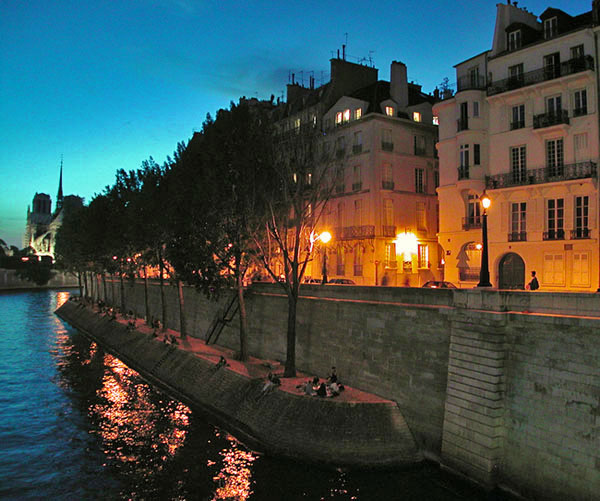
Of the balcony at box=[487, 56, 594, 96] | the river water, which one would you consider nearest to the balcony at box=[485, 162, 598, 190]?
the balcony at box=[487, 56, 594, 96]

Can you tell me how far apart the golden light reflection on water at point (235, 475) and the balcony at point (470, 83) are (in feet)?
94.6

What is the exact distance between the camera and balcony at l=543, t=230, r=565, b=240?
29706 millimetres

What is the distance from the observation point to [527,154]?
3147 cm

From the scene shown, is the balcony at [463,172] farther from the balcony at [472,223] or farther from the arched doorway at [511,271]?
the arched doorway at [511,271]

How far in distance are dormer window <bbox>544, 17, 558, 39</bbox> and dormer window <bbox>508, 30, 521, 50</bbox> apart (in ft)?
5.43

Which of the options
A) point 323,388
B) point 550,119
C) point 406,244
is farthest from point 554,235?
point 323,388

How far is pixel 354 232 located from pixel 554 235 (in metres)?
17.3

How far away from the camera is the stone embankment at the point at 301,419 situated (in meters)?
18.3

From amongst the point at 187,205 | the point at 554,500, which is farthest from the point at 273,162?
the point at 554,500

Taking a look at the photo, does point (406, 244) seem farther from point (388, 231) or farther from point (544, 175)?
point (544, 175)

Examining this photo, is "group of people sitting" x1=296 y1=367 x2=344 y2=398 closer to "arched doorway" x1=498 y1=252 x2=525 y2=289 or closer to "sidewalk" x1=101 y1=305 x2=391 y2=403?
"sidewalk" x1=101 y1=305 x2=391 y2=403

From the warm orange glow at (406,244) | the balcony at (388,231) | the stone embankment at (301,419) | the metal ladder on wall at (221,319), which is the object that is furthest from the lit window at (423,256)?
the stone embankment at (301,419)

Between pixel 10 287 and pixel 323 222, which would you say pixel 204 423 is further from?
pixel 10 287

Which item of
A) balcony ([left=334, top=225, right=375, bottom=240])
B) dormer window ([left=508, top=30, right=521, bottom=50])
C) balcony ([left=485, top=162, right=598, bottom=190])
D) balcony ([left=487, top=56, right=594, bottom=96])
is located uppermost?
dormer window ([left=508, top=30, right=521, bottom=50])
